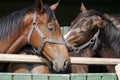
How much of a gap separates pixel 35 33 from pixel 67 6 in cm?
316

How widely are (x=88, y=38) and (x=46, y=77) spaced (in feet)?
4.56

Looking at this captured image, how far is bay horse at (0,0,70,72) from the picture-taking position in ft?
9.27

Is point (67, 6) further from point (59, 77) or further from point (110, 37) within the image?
point (59, 77)

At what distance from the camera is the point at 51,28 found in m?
2.86

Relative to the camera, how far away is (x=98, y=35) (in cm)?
369

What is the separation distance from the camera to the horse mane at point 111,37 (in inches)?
143

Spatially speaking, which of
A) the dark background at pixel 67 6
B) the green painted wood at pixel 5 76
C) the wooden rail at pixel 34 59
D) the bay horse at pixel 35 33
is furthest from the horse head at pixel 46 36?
the dark background at pixel 67 6

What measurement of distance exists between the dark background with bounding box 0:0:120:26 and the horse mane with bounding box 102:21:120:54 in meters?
2.19

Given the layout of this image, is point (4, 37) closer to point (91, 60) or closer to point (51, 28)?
point (51, 28)

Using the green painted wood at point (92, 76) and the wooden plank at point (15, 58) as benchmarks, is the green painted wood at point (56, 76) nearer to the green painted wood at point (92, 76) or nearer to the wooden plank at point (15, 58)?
the green painted wood at point (92, 76)

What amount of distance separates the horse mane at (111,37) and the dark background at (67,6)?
2.19m

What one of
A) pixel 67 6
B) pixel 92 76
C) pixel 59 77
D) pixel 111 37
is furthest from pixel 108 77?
pixel 67 6

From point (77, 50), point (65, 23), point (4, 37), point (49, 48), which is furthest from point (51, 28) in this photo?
point (65, 23)

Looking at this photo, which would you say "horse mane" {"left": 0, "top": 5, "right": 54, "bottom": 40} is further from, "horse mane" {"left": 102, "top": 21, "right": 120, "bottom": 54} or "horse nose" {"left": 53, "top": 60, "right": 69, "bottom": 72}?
"horse mane" {"left": 102, "top": 21, "right": 120, "bottom": 54}
